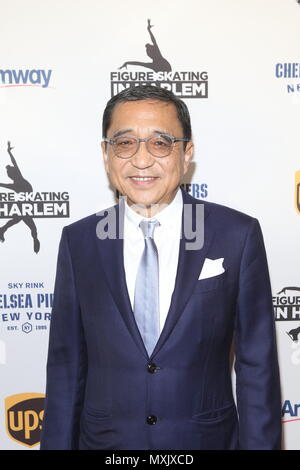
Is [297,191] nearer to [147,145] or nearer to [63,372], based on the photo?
[147,145]

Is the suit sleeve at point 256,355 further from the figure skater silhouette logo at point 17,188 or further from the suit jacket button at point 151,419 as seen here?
the figure skater silhouette logo at point 17,188

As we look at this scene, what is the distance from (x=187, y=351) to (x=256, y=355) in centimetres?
22

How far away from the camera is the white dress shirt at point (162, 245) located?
1.52 m

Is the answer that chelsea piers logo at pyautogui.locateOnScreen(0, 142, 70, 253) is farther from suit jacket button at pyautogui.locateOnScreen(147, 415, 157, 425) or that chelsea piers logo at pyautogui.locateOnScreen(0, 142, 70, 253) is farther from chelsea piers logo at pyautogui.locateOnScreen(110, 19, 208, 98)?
suit jacket button at pyautogui.locateOnScreen(147, 415, 157, 425)

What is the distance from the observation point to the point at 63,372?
1.61m

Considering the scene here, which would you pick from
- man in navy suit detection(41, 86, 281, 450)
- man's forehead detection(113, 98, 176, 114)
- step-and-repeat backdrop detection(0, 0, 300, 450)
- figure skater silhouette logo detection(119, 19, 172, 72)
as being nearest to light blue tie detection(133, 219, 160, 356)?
man in navy suit detection(41, 86, 281, 450)

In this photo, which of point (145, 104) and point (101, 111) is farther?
point (101, 111)

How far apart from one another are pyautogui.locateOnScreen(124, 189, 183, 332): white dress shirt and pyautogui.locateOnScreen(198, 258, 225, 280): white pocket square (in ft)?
0.31

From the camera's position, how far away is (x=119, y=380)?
150cm

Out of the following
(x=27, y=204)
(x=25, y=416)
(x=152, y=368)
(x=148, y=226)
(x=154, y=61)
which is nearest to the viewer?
(x=152, y=368)

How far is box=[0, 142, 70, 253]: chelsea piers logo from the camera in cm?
224

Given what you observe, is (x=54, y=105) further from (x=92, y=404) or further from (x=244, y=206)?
(x=92, y=404)

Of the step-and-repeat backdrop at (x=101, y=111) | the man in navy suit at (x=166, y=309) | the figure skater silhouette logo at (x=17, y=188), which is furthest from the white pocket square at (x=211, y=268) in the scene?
the figure skater silhouette logo at (x=17, y=188)

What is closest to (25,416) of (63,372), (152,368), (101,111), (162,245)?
(63,372)
